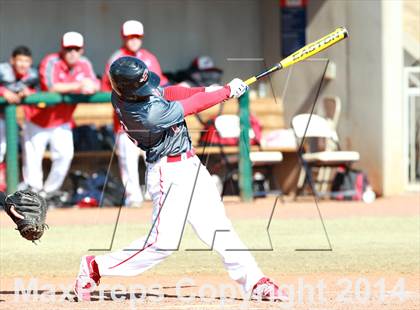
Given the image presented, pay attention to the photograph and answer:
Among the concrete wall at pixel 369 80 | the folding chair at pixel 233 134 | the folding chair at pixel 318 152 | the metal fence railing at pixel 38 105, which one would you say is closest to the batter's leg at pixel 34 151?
the metal fence railing at pixel 38 105

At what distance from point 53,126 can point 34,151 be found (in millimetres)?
331

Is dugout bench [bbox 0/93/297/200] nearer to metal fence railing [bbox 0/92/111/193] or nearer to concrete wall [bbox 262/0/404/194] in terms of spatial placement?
metal fence railing [bbox 0/92/111/193]

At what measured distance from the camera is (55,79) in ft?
39.4

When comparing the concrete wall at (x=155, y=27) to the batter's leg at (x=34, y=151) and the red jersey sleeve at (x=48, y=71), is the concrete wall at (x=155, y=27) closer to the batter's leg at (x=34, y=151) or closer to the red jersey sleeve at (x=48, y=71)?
the red jersey sleeve at (x=48, y=71)

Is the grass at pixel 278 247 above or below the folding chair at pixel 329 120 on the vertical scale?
below

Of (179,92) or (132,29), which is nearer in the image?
(179,92)

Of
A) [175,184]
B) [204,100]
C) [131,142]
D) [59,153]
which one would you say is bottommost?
[59,153]

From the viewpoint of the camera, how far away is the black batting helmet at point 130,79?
6.43 meters

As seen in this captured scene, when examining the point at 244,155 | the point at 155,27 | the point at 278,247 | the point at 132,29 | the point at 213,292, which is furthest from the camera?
the point at 155,27

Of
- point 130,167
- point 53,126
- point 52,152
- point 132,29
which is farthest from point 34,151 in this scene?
point 132,29

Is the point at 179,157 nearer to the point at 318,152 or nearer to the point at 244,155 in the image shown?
the point at 244,155

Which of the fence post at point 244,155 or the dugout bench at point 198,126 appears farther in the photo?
the fence post at point 244,155

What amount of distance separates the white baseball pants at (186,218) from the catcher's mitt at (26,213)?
0.59 metres

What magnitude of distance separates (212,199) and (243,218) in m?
4.65
